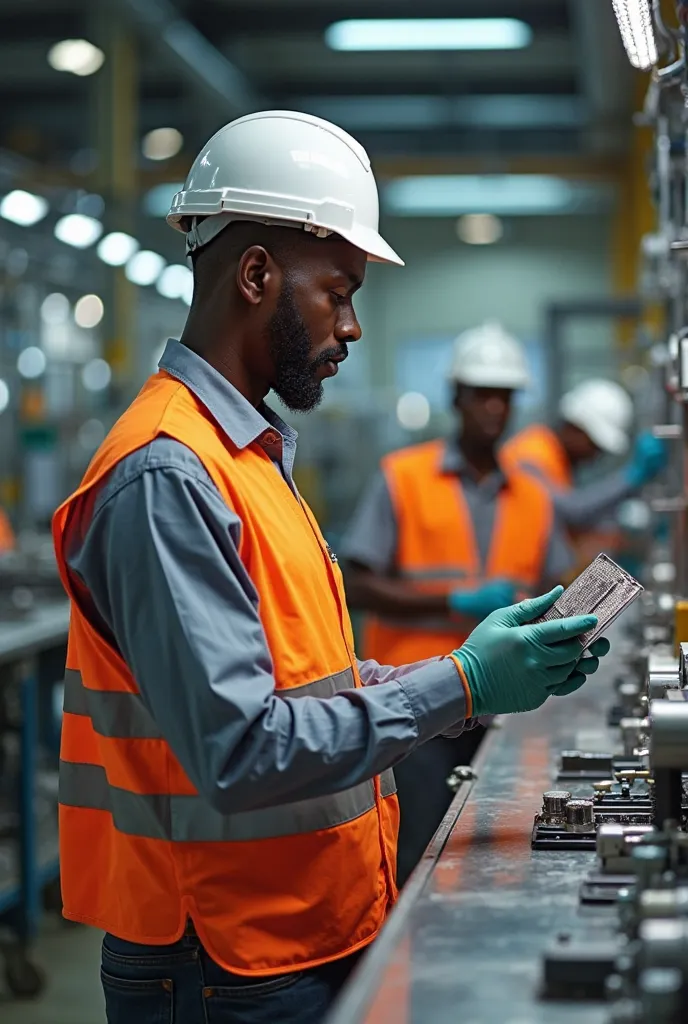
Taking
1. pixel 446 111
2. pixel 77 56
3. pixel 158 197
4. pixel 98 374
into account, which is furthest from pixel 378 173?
pixel 98 374

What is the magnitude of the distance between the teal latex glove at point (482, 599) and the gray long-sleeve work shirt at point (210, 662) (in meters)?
2.17

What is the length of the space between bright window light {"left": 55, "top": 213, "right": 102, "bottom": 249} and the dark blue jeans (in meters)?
6.16

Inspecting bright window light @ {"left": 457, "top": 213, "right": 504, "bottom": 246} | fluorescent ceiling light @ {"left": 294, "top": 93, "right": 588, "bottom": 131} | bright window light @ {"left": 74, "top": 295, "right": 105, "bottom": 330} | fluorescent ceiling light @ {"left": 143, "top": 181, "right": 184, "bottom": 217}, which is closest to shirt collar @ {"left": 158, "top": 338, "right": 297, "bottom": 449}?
bright window light @ {"left": 74, "top": 295, "right": 105, "bottom": 330}

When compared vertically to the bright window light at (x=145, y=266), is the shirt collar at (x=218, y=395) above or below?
below

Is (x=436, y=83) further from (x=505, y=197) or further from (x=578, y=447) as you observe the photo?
(x=578, y=447)

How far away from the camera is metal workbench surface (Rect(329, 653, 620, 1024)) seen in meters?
1.34

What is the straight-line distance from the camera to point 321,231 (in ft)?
6.23

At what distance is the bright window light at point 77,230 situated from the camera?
7.55 metres

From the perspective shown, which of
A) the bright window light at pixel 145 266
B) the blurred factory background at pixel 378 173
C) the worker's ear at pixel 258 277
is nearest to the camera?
the worker's ear at pixel 258 277

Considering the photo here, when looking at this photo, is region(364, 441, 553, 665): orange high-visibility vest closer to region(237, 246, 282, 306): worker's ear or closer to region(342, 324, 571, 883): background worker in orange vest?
region(342, 324, 571, 883): background worker in orange vest

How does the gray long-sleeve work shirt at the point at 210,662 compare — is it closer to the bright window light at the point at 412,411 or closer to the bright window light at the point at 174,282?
the bright window light at the point at 174,282

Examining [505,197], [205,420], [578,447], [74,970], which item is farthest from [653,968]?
[505,197]

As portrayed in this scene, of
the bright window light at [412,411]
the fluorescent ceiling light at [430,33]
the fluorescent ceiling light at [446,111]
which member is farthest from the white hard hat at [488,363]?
the fluorescent ceiling light at [446,111]

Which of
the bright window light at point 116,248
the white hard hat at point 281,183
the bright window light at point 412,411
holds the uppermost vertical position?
A: the bright window light at point 116,248
